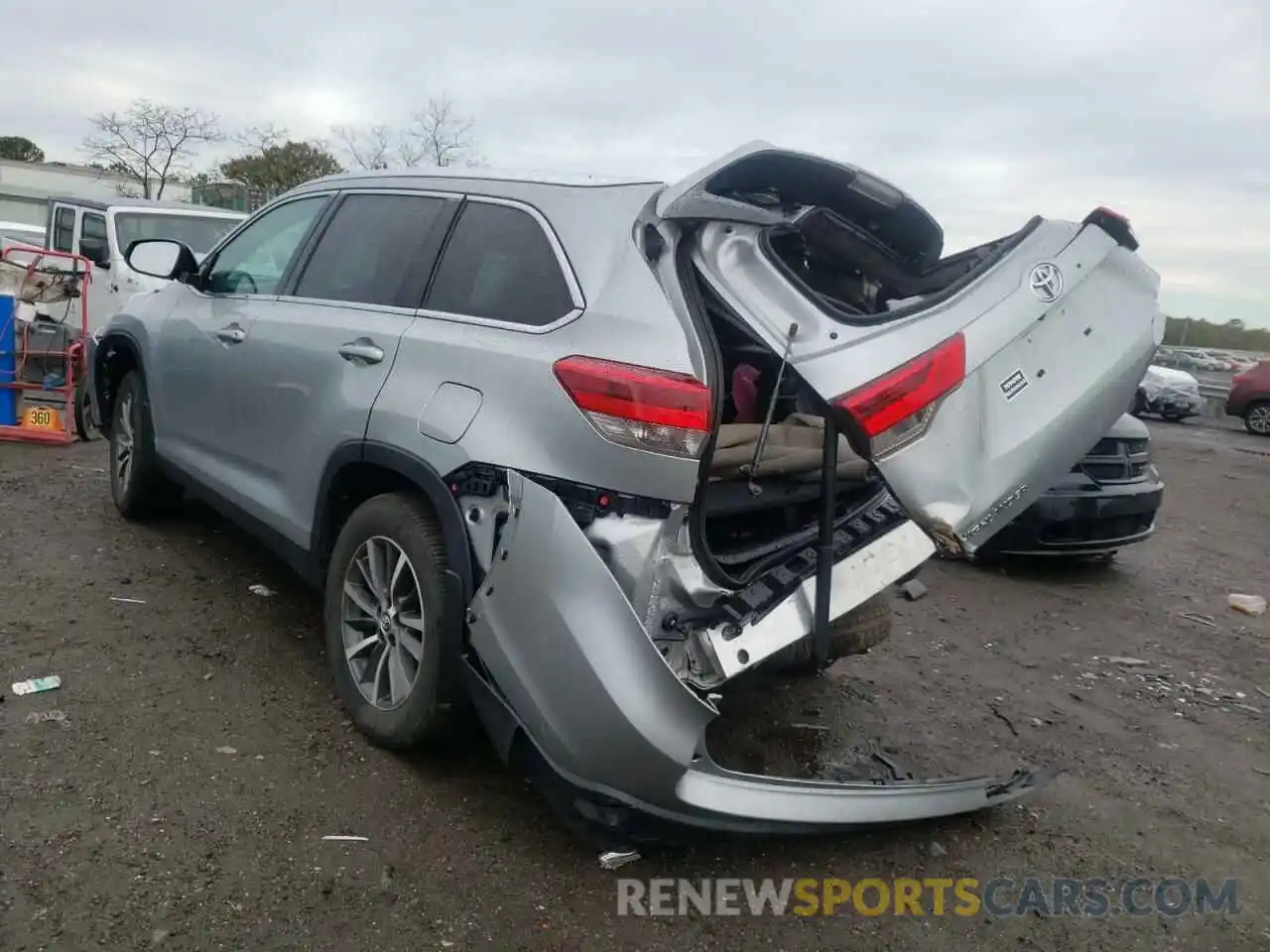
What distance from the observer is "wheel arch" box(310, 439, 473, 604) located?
Answer: 3.01 metres

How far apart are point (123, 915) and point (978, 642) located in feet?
13.5

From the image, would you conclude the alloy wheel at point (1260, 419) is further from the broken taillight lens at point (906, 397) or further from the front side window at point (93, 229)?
the broken taillight lens at point (906, 397)

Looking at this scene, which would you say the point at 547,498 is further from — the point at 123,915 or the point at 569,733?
the point at 123,915

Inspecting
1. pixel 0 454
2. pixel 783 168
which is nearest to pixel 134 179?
pixel 0 454

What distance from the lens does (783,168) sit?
302cm

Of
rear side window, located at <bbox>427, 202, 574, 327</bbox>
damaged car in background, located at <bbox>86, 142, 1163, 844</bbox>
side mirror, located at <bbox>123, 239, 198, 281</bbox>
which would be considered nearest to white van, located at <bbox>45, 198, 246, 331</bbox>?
side mirror, located at <bbox>123, 239, 198, 281</bbox>

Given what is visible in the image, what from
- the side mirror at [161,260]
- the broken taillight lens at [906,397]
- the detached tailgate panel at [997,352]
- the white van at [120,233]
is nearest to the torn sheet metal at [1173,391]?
the white van at [120,233]

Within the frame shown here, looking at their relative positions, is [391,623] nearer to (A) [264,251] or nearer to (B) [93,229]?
(A) [264,251]

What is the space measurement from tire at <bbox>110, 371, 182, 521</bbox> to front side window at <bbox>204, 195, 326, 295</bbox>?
86 centimetres

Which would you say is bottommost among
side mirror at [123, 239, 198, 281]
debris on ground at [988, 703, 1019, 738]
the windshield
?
debris on ground at [988, 703, 1019, 738]

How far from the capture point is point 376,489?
361 cm

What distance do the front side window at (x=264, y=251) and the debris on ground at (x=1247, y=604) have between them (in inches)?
227

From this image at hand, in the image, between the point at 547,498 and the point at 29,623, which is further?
the point at 29,623

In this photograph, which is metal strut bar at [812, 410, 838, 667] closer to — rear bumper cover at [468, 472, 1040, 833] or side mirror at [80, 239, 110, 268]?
rear bumper cover at [468, 472, 1040, 833]
